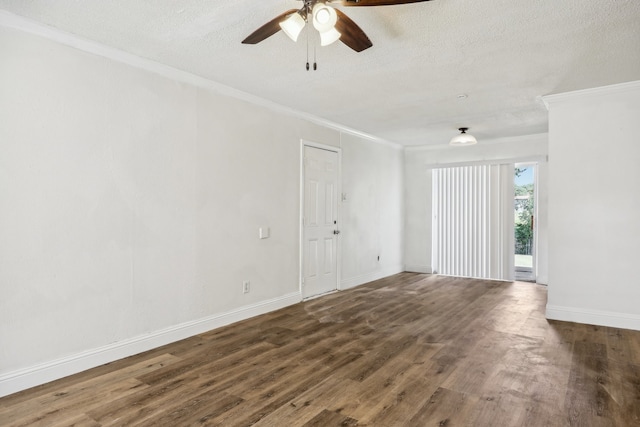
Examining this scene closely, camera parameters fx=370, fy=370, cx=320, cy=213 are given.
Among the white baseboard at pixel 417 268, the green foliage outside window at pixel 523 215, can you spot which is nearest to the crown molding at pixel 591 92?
the white baseboard at pixel 417 268

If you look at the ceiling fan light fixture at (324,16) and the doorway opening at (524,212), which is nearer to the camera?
the ceiling fan light fixture at (324,16)

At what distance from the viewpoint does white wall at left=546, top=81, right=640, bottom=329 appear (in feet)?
12.7

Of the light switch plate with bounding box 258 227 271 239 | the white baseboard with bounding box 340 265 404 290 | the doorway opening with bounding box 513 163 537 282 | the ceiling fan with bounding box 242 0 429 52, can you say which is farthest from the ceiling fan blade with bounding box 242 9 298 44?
the doorway opening with bounding box 513 163 537 282

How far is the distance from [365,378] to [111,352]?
2052 mm

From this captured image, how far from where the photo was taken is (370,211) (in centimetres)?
656

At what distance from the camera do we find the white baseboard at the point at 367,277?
5.87 meters

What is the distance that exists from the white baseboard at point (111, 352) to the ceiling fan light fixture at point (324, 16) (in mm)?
2876

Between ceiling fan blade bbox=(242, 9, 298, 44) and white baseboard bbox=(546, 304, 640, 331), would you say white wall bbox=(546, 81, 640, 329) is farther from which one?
ceiling fan blade bbox=(242, 9, 298, 44)

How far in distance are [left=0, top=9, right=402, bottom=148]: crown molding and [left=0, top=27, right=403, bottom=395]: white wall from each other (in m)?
0.05

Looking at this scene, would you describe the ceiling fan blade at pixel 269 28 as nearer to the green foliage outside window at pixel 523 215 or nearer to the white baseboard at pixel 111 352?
the white baseboard at pixel 111 352

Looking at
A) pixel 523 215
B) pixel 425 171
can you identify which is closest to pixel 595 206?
pixel 425 171

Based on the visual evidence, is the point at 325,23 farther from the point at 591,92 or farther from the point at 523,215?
the point at 523,215

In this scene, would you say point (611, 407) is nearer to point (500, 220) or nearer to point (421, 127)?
point (421, 127)

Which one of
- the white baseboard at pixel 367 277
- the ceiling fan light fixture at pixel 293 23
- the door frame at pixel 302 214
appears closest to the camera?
the ceiling fan light fixture at pixel 293 23
